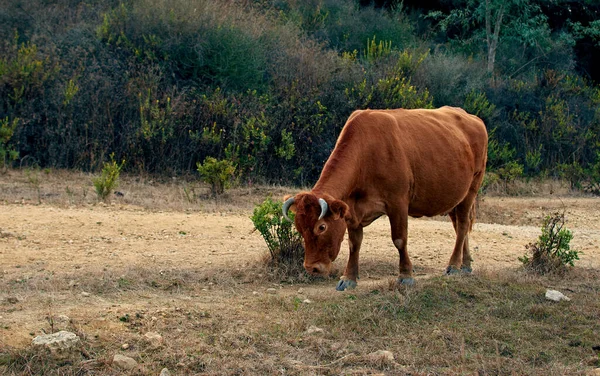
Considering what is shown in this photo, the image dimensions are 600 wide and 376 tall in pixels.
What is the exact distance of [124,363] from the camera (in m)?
5.25

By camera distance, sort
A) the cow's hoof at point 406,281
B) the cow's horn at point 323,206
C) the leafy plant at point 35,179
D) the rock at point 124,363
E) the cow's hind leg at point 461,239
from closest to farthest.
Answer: the rock at point 124,363
the cow's horn at point 323,206
the cow's hoof at point 406,281
the cow's hind leg at point 461,239
the leafy plant at point 35,179

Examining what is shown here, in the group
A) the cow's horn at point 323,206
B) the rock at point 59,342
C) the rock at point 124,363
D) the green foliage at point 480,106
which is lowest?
the green foliage at point 480,106

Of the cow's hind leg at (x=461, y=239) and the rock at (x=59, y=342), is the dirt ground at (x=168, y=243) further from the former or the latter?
the rock at (x=59, y=342)

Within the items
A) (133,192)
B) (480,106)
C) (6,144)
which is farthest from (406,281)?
(480,106)

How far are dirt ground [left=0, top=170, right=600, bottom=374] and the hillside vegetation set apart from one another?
4.09 metres

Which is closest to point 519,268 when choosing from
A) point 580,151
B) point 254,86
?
point 254,86

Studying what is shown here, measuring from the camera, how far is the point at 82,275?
7.39 metres

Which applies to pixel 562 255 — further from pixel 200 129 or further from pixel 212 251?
pixel 200 129

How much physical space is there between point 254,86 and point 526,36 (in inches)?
442

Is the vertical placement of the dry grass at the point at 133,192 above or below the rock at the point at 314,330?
below

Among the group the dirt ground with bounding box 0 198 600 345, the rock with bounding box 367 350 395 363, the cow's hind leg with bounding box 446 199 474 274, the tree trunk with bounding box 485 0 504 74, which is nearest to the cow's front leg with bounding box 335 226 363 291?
the dirt ground with bounding box 0 198 600 345

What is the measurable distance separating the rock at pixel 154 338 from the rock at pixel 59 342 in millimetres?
528

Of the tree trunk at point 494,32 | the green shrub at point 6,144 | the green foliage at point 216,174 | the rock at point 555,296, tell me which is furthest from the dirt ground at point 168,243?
the tree trunk at point 494,32

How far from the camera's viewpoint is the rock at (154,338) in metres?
5.61
